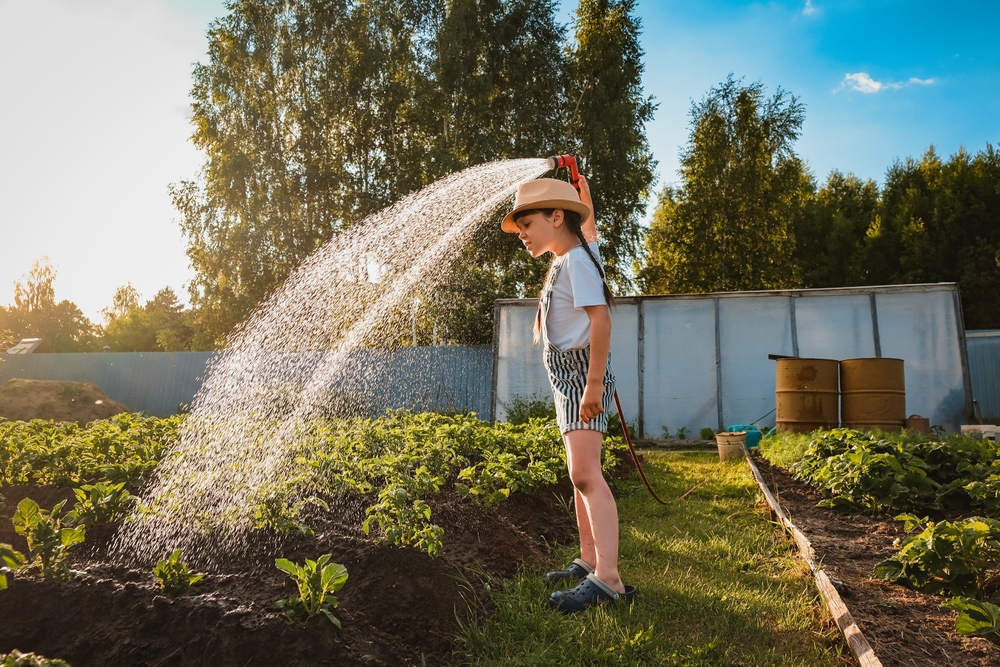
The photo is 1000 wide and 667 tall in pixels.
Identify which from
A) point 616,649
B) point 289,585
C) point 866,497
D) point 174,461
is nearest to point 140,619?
point 289,585

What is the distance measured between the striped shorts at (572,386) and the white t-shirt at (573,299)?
0.05m

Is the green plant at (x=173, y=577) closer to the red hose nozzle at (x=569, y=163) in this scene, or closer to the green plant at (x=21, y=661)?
the green plant at (x=21, y=661)

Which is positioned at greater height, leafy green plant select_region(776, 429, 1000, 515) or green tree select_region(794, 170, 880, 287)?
green tree select_region(794, 170, 880, 287)

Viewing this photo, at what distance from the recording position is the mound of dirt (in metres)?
15.5

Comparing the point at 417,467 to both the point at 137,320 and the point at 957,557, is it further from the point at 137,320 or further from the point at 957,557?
the point at 137,320

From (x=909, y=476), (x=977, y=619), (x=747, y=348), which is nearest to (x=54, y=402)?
(x=747, y=348)

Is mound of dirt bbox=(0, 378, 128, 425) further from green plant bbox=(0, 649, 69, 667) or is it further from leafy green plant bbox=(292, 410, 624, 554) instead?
green plant bbox=(0, 649, 69, 667)

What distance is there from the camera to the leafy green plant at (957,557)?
2777 millimetres

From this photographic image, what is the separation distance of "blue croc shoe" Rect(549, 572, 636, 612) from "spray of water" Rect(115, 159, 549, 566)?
1375 millimetres

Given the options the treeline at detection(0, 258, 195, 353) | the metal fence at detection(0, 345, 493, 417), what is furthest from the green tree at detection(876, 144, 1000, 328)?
the treeline at detection(0, 258, 195, 353)

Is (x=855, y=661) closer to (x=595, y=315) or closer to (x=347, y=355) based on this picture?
(x=595, y=315)

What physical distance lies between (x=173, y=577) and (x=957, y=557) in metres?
3.07

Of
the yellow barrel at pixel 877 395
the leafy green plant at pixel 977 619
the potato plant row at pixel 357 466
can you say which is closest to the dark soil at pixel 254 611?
the potato plant row at pixel 357 466

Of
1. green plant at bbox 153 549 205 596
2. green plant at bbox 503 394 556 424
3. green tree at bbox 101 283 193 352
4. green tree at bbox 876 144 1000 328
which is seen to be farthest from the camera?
green tree at bbox 101 283 193 352
